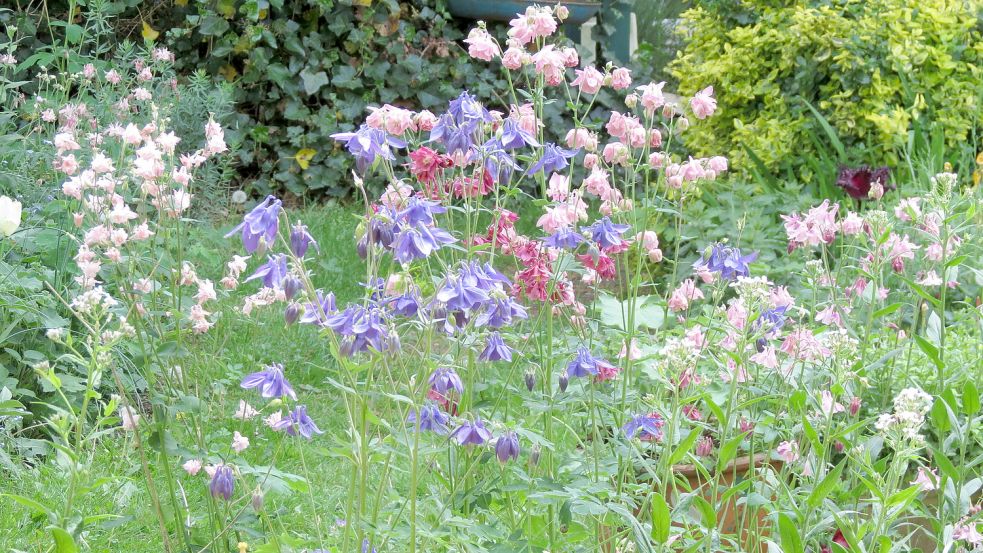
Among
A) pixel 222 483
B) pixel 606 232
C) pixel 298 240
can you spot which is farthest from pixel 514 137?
pixel 222 483

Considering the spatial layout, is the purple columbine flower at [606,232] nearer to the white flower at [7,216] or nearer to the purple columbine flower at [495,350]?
the purple columbine flower at [495,350]

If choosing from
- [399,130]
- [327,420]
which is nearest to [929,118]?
[327,420]

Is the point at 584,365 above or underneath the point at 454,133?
underneath

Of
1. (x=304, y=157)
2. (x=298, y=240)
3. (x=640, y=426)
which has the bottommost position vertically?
(x=304, y=157)

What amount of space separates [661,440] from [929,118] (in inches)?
130

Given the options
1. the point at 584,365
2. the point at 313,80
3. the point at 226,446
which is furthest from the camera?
the point at 313,80

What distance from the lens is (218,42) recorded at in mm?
5973

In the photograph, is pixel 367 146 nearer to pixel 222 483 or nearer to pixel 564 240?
pixel 564 240

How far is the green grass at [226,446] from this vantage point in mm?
2520

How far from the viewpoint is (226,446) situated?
2.93 m

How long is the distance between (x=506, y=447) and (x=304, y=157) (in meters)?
4.56

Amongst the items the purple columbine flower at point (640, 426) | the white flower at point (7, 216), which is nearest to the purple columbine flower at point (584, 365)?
the purple columbine flower at point (640, 426)

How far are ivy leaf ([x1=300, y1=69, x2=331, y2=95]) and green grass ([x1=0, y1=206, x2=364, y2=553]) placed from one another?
1.23 metres

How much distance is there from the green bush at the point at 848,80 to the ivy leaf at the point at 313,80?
6.63ft
